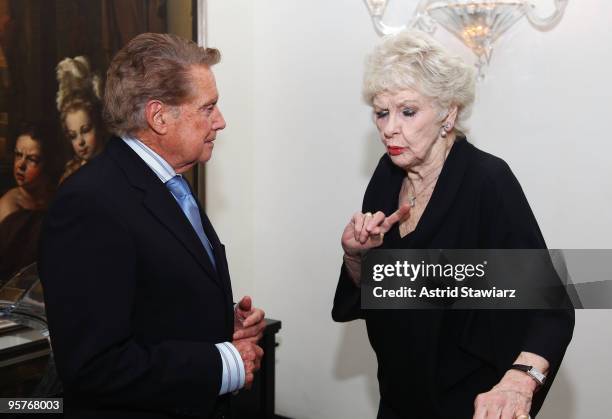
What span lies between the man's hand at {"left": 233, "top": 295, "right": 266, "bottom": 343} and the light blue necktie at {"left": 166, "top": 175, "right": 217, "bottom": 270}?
0.25 m

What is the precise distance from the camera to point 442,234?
1.91 metres

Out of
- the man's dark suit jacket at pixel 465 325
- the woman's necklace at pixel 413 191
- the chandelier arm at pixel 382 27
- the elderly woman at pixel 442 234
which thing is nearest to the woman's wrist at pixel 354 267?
the elderly woman at pixel 442 234

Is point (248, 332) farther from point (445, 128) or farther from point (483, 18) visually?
point (483, 18)

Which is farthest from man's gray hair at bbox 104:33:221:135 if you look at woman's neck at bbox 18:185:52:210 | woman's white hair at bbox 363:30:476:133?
woman's neck at bbox 18:185:52:210

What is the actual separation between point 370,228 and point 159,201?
602mm

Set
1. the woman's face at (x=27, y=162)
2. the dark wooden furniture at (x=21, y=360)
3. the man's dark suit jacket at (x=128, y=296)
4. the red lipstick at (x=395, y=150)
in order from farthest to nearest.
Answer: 1. the woman's face at (x=27, y=162)
2. the dark wooden furniture at (x=21, y=360)
3. the red lipstick at (x=395, y=150)
4. the man's dark suit jacket at (x=128, y=296)

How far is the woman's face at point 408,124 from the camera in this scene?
1.97 meters

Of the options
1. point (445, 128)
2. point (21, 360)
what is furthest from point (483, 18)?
point (21, 360)

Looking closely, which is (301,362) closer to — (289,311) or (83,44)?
(289,311)

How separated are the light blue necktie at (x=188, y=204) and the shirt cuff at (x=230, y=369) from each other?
249 mm

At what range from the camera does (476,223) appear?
6.18 ft

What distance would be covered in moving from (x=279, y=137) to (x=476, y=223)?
7.34 ft

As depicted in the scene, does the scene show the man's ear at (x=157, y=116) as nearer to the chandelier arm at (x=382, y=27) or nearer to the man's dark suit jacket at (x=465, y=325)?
the man's dark suit jacket at (x=465, y=325)
